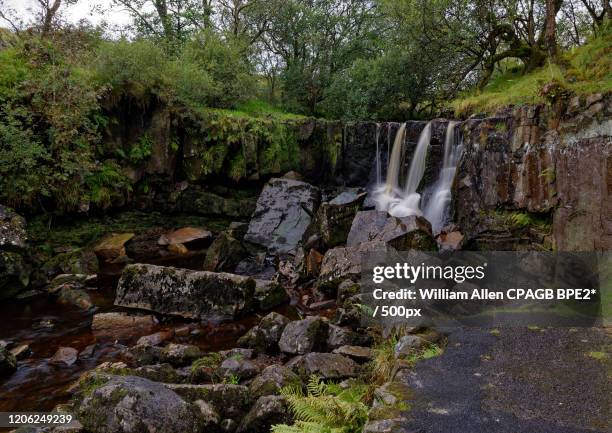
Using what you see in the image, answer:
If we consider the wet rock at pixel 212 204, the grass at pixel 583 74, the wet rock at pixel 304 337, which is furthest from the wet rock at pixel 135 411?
the wet rock at pixel 212 204

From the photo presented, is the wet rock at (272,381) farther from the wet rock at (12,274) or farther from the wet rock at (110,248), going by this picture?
the wet rock at (110,248)

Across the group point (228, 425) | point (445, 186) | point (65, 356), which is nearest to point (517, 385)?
point (228, 425)

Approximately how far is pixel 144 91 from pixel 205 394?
12177mm

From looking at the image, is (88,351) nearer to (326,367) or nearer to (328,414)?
(326,367)

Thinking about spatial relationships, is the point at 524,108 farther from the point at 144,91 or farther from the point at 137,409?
the point at 144,91

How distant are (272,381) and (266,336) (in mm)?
2029

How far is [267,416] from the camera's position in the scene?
4734mm

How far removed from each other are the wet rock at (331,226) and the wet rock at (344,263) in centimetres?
149

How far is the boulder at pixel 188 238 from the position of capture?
14331mm

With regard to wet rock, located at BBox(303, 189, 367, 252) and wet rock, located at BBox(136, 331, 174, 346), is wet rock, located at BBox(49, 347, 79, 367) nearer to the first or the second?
wet rock, located at BBox(136, 331, 174, 346)

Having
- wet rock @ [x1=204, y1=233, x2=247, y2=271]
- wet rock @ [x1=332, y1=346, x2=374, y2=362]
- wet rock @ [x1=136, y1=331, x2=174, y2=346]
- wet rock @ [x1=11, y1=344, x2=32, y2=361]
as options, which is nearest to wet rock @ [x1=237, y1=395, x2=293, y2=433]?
wet rock @ [x1=332, y1=346, x2=374, y2=362]

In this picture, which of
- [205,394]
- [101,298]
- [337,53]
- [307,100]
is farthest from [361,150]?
[205,394]

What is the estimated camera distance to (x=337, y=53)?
23.7m

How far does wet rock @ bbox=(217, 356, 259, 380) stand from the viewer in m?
6.11
